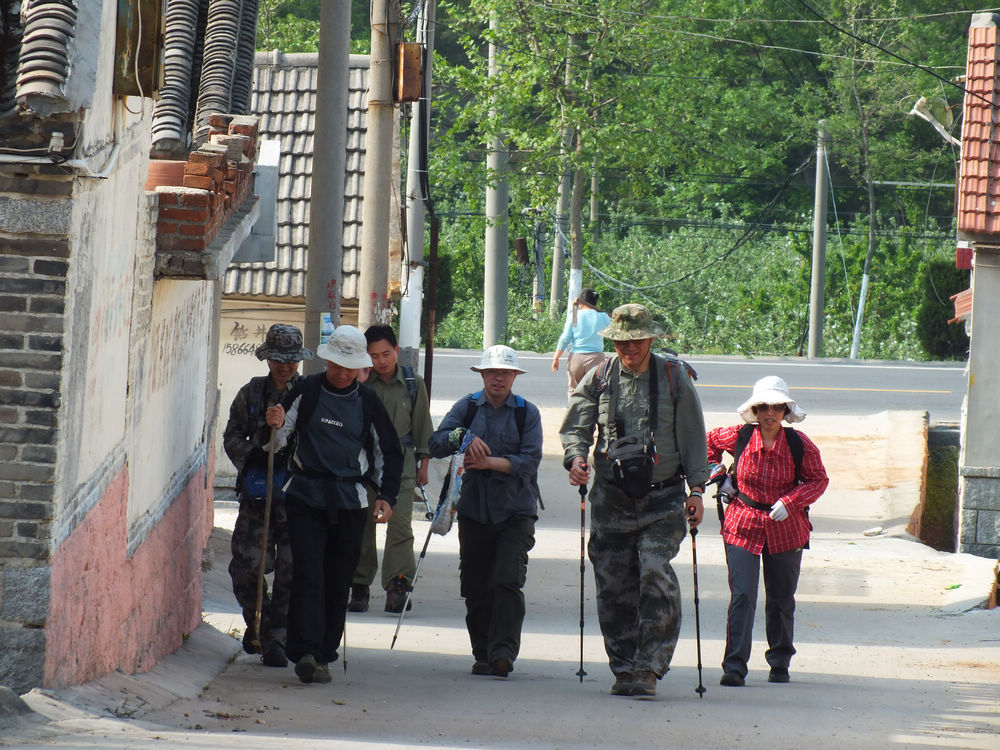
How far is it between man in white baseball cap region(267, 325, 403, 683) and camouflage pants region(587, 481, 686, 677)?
1.19 metres

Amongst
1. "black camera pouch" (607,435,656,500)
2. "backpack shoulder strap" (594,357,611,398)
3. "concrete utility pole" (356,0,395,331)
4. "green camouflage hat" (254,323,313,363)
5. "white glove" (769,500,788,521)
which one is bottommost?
"white glove" (769,500,788,521)

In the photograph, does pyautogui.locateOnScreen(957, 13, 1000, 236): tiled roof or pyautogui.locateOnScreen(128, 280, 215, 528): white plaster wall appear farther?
pyautogui.locateOnScreen(957, 13, 1000, 236): tiled roof

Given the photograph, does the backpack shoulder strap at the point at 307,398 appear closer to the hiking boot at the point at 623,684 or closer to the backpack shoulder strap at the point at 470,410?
the backpack shoulder strap at the point at 470,410

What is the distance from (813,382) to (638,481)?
18627 mm

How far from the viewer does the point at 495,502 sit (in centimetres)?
791

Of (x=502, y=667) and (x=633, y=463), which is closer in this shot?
(x=633, y=463)

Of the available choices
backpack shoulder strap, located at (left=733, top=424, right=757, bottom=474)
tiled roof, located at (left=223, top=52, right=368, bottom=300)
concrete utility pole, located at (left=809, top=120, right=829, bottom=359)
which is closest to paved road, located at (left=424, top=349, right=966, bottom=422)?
concrete utility pole, located at (left=809, top=120, right=829, bottom=359)

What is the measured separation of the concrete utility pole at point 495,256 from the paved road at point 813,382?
40.1 inches

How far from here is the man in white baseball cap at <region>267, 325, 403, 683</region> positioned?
7332mm

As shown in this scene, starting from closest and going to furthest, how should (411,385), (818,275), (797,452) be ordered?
(797,452) → (411,385) → (818,275)

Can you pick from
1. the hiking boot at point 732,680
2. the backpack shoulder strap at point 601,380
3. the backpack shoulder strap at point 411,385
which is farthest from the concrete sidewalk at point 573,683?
the backpack shoulder strap at point 601,380

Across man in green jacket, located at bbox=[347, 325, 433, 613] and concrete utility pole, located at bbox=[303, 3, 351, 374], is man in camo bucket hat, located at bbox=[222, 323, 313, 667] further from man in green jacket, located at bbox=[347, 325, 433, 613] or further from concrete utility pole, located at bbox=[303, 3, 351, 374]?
concrete utility pole, located at bbox=[303, 3, 351, 374]

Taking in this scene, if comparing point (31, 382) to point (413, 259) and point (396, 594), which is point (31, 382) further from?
point (413, 259)

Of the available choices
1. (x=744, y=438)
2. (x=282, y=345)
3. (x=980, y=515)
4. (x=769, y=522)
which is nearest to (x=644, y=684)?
(x=769, y=522)
